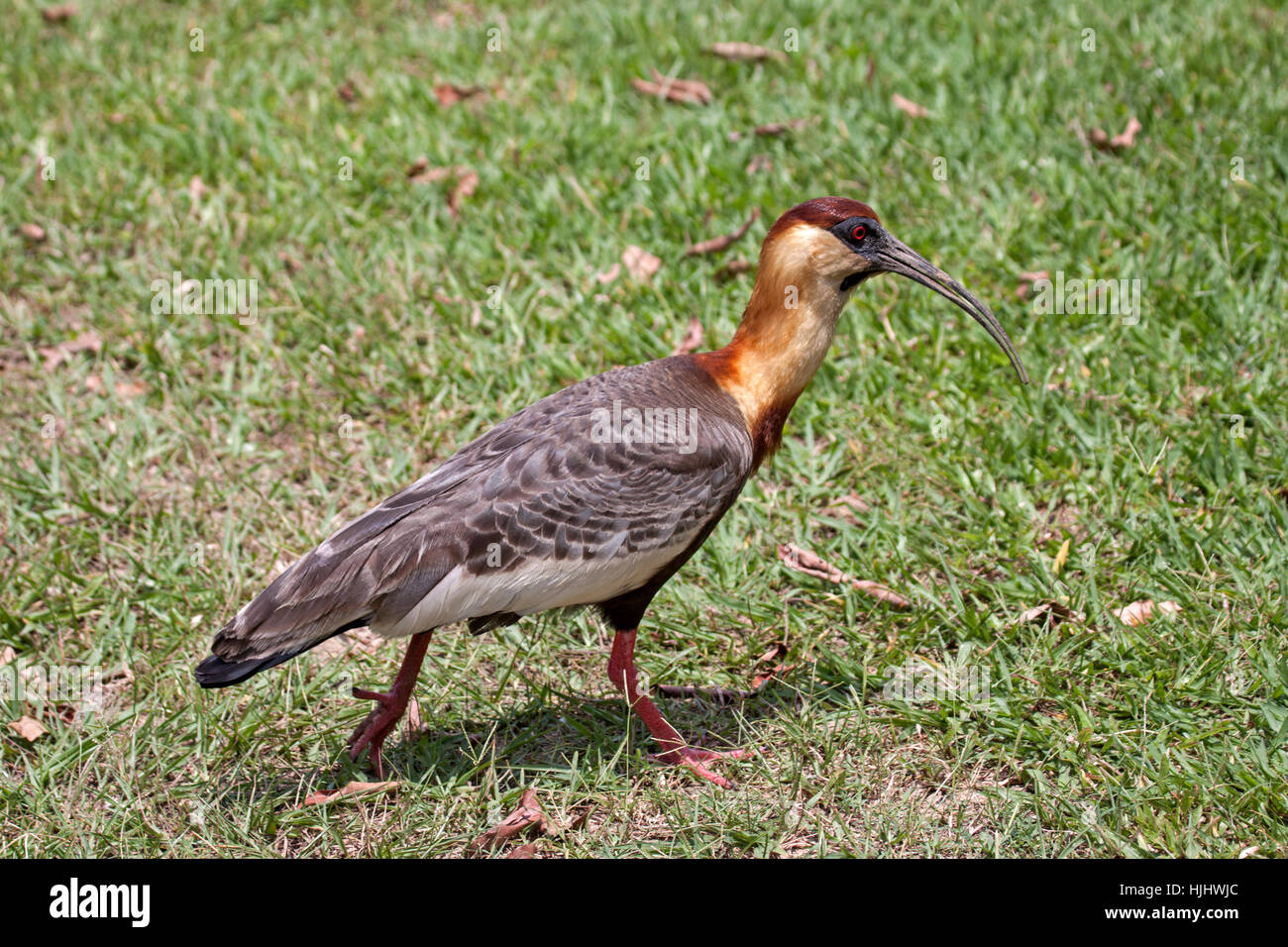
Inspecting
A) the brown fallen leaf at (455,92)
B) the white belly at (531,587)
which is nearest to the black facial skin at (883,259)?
the white belly at (531,587)

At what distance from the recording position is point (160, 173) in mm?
6793

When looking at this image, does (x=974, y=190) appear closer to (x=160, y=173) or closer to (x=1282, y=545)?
(x=1282, y=545)

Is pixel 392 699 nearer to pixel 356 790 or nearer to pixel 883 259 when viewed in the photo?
pixel 356 790

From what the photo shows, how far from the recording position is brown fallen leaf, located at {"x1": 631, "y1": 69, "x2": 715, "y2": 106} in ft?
23.3

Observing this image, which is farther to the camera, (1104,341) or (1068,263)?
(1068,263)

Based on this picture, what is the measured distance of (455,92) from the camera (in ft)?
24.1

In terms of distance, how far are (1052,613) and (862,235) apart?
1.51 m

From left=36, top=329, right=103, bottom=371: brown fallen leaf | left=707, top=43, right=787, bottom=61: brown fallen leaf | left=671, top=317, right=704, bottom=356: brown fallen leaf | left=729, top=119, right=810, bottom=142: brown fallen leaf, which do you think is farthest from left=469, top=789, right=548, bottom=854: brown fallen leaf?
left=707, top=43, right=787, bottom=61: brown fallen leaf

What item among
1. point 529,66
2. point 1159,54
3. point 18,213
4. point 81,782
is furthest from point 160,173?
point 1159,54

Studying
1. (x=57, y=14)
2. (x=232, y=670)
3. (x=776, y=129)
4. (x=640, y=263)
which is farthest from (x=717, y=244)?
(x=57, y=14)

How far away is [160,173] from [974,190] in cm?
430

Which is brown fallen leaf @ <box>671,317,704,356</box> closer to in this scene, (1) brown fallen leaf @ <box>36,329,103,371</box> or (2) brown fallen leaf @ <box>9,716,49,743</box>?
(1) brown fallen leaf @ <box>36,329,103,371</box>

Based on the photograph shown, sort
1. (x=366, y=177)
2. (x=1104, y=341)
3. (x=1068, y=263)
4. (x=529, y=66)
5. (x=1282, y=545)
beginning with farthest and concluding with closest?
(x=529, y=66) < (x=366, y=177) < (x=1068, y=263) < (x=1104, y=341) < (x=1282, y=545)

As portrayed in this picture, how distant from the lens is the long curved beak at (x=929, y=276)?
4.26 metres
